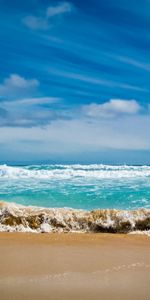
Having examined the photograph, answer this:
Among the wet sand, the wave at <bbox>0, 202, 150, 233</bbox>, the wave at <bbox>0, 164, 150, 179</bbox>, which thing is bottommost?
the wet sand

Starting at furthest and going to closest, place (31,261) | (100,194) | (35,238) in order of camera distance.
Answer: (100,194), (35,238), (31,261)

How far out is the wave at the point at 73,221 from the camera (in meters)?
7.64

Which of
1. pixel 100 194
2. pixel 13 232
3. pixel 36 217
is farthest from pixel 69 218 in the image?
pixel 100 194

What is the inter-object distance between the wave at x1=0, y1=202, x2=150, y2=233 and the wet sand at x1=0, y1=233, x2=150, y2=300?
0.55m

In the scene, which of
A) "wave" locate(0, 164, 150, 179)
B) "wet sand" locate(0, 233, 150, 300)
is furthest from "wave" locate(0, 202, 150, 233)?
"wave" locate(0, 164, 150, 179)

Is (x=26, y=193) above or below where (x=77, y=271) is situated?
above

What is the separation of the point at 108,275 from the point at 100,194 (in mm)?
7541

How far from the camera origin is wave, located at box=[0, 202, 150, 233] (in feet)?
25.1

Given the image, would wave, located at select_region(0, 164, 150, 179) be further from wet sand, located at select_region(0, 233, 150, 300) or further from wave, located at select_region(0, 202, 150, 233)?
wet sand, located at select_region(0, 233, 150, 300)

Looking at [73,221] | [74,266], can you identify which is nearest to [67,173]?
[73,221]

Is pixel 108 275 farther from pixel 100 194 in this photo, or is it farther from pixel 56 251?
pixel 100 194

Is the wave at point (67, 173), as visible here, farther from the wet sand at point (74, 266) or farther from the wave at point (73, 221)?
the wet sand at point (74, 266)

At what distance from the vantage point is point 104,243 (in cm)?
659

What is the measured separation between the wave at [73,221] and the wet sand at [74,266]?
0.55 m
